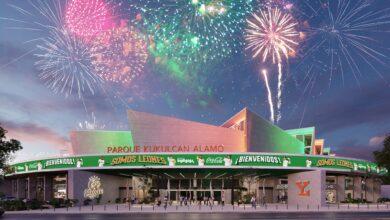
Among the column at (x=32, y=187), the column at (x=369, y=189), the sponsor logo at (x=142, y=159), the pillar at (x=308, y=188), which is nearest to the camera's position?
the pillar at (x=308, y=188)

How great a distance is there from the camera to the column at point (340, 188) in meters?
77.6

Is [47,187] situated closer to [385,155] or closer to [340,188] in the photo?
[340,188]

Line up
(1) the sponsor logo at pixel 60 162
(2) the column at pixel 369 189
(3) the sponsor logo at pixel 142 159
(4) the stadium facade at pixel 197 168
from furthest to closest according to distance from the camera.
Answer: (2) the column at pixel 369 189, (1) the sponsor logo at pixel 60 162, (3) the sponsor logo at pixel 142 159, (4) the stadium facade at pixel 197 168

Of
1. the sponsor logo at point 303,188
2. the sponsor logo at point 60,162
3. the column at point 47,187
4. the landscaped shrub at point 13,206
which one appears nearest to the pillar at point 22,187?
the column at point 47,187

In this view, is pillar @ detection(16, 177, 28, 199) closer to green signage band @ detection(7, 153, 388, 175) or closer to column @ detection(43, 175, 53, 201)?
column @ detection(43, 175, 53, 201)

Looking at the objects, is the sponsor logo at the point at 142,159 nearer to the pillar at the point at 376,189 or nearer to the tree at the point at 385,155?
the tree at the point at 385,155

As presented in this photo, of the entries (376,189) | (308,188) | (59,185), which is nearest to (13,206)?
(59,185)

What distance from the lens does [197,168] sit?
222 feet

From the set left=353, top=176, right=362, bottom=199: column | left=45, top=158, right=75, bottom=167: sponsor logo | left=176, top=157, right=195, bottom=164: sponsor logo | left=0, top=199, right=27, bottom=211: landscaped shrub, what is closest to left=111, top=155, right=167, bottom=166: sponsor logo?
left=176, top=157, right=195, bottom=164: sponsor logo

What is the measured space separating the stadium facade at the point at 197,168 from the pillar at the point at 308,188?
14 centimetres

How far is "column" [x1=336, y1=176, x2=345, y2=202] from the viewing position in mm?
77625

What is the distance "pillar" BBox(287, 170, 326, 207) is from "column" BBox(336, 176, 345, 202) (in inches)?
428

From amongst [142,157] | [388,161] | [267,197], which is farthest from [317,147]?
[388,161]

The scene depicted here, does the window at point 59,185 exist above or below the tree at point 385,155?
below
